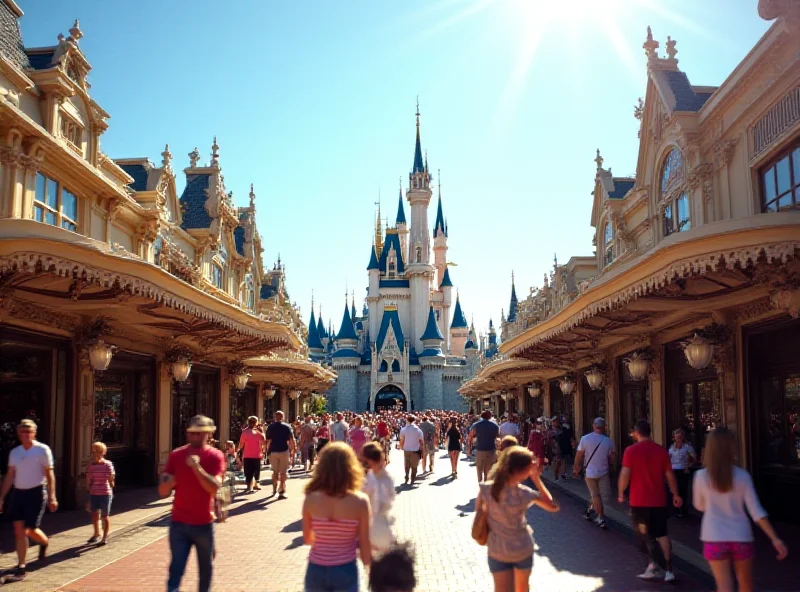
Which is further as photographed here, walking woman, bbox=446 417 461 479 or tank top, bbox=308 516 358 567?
walking woman, bbox=446 417 461 479

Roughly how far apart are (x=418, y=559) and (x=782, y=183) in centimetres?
769

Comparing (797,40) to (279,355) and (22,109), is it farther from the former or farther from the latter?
(279,355)

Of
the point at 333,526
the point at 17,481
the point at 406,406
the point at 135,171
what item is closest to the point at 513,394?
the point at 135,171

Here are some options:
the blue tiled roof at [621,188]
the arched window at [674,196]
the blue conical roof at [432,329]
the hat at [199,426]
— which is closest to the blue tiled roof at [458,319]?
the blue conical roof at [432,329]

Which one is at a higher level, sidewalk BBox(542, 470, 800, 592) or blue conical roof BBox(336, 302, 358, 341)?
blue conical roof BBox(336, 302, 358, 341)

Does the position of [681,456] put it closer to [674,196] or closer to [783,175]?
[783,175]

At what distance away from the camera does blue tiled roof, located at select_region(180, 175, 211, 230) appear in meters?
25.9

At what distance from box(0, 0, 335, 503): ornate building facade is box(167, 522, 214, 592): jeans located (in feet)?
14.9

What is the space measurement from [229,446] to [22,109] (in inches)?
328

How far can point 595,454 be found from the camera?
1130cm

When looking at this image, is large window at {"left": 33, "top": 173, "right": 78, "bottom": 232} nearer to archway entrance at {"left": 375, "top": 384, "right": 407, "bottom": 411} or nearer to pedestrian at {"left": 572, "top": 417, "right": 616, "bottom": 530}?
pedestrian at {"left": 572, "top": 417, "right": 616, "bottom": 530}

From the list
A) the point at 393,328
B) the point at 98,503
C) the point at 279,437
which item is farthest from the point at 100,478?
the point at 393,328

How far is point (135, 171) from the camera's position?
2123 centimetres

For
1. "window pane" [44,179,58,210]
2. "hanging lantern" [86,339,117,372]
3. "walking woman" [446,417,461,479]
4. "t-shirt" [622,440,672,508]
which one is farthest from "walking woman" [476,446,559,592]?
"walking woman" [446,417,461,479]
